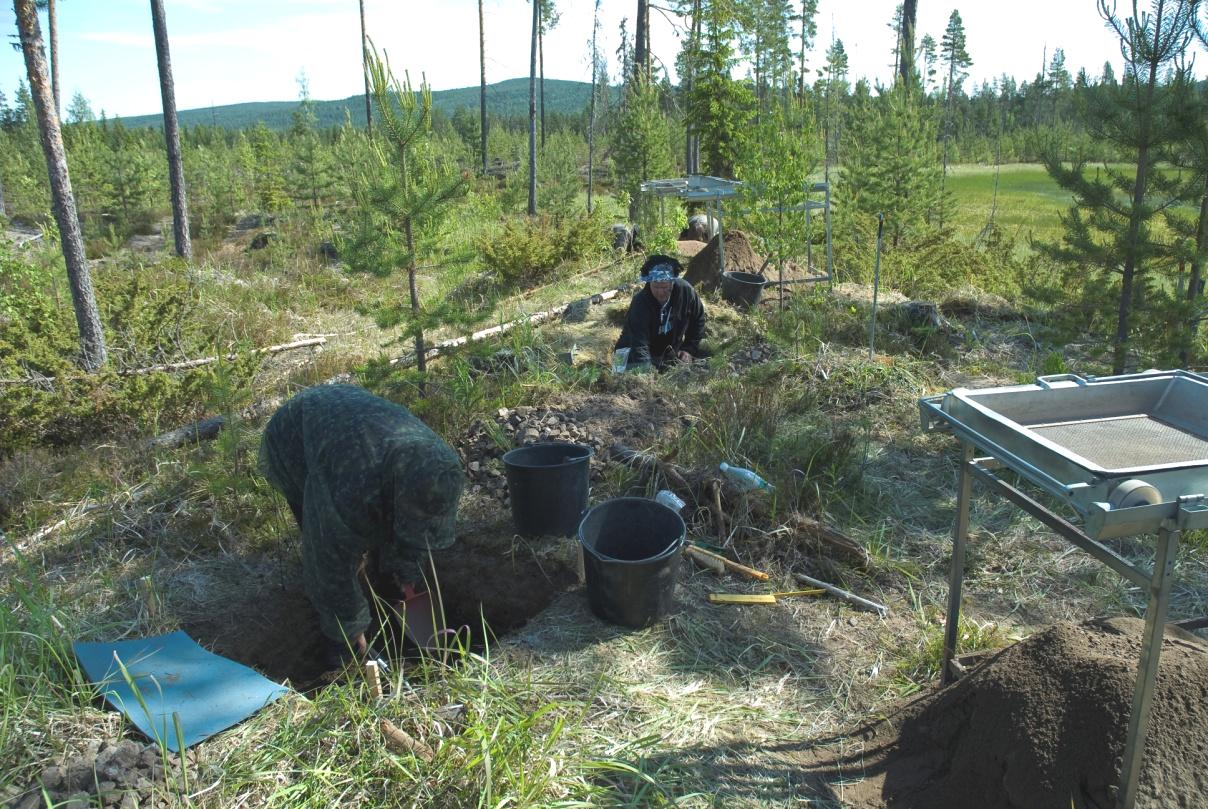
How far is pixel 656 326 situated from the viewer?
6.71m

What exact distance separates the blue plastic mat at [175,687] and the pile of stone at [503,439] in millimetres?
2052

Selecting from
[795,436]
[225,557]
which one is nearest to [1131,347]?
[795,436]

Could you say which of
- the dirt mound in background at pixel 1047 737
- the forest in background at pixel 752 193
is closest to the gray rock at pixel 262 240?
the forest in background at pixel 752 193

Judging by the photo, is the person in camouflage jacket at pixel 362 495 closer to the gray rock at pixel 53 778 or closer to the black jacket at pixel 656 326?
the gray rock at pixel 53 778

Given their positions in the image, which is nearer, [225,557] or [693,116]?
[225,557]

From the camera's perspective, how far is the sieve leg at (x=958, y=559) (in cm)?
249

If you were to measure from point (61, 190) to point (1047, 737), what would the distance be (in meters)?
8.29

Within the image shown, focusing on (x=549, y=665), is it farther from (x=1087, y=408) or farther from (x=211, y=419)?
(x=211, y=419)

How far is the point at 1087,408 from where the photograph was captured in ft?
7.68

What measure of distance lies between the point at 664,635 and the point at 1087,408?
6.32 ft

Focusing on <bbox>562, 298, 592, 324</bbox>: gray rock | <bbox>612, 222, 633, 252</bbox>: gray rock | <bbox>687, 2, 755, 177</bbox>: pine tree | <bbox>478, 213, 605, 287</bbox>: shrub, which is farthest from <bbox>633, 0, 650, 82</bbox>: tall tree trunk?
<bbox>562, 298, 592, 324</bbox>: gray rock

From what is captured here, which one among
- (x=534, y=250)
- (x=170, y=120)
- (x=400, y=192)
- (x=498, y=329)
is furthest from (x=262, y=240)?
(x=400, y=192)

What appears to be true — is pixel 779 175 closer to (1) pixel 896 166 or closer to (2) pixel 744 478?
(2) pixel 744 478

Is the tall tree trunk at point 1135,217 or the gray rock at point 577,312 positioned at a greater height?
the tall tree trunk at point 1135,217
